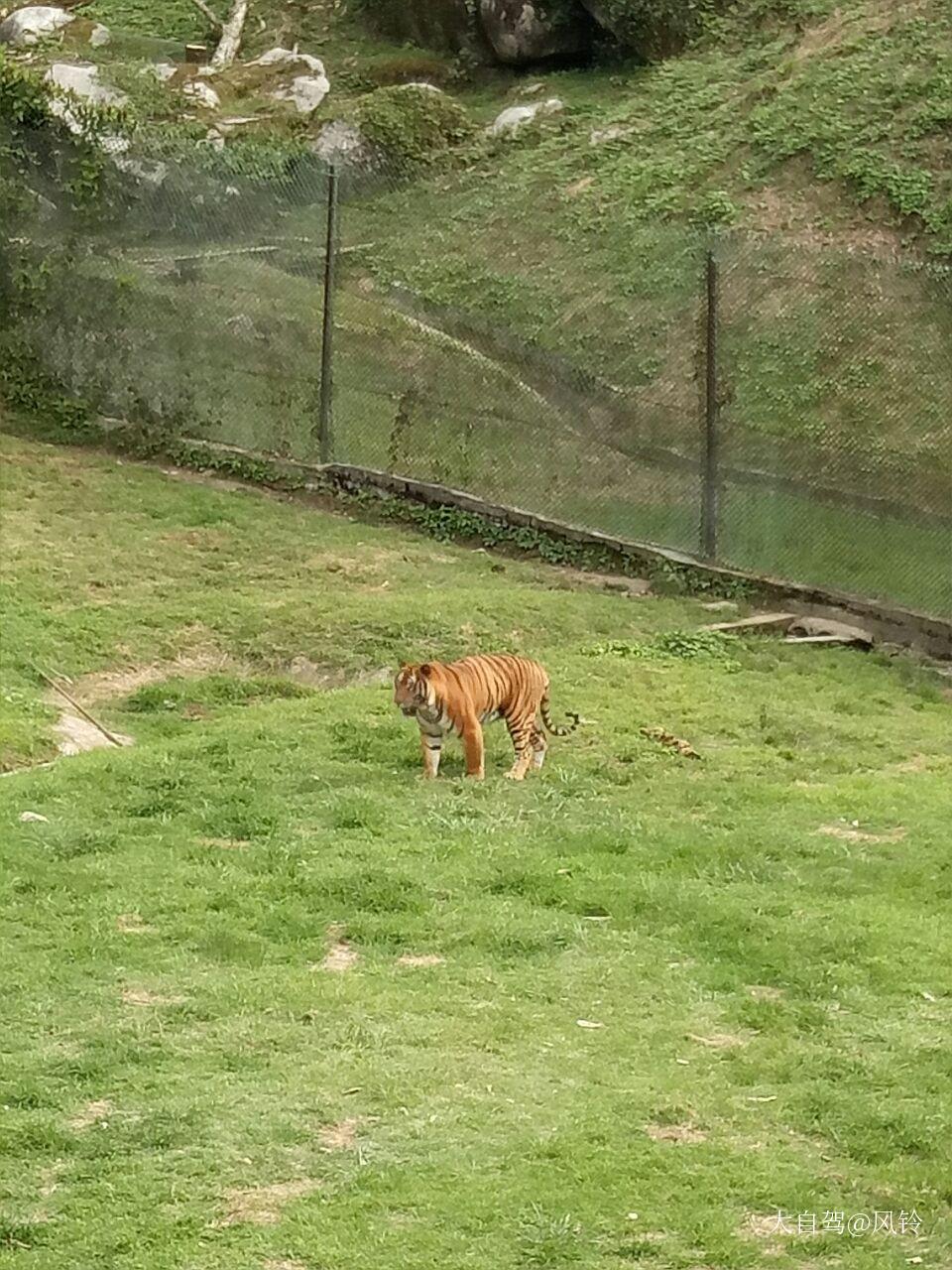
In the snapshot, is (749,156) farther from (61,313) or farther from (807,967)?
(807,967)

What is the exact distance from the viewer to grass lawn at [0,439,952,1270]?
3.86 metres

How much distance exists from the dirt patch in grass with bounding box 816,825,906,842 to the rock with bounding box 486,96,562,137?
1776 centimetres

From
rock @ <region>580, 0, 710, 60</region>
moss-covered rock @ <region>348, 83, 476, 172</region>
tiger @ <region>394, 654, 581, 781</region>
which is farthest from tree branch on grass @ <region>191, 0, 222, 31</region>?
tiger @ <region>394, 654, 581, 781</region>

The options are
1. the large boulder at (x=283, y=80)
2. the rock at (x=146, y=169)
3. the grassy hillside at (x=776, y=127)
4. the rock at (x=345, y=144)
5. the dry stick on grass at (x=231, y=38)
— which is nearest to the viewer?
the rock at (x=146, y=169)

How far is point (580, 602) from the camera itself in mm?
11461

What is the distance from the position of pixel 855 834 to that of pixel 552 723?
1804 mm

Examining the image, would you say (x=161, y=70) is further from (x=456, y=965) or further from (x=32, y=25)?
(x=456, y=965)

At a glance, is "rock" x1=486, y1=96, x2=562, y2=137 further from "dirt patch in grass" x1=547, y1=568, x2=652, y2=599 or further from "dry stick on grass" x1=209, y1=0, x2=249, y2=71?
"dirt patch in grass" x1=547, y1=568, x2=652, y2=599

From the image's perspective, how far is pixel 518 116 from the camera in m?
23.7

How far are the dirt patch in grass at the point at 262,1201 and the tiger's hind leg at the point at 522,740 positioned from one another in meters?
3.83

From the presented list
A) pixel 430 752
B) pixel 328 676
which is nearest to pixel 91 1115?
pixel 430 752

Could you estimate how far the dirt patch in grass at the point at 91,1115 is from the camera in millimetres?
4277

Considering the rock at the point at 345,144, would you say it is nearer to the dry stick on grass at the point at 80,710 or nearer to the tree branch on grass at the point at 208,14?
the tree branch on grass at the point at 208,14

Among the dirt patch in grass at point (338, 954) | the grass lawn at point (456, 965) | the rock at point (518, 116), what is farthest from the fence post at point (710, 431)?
the rock at point (518, 116)
